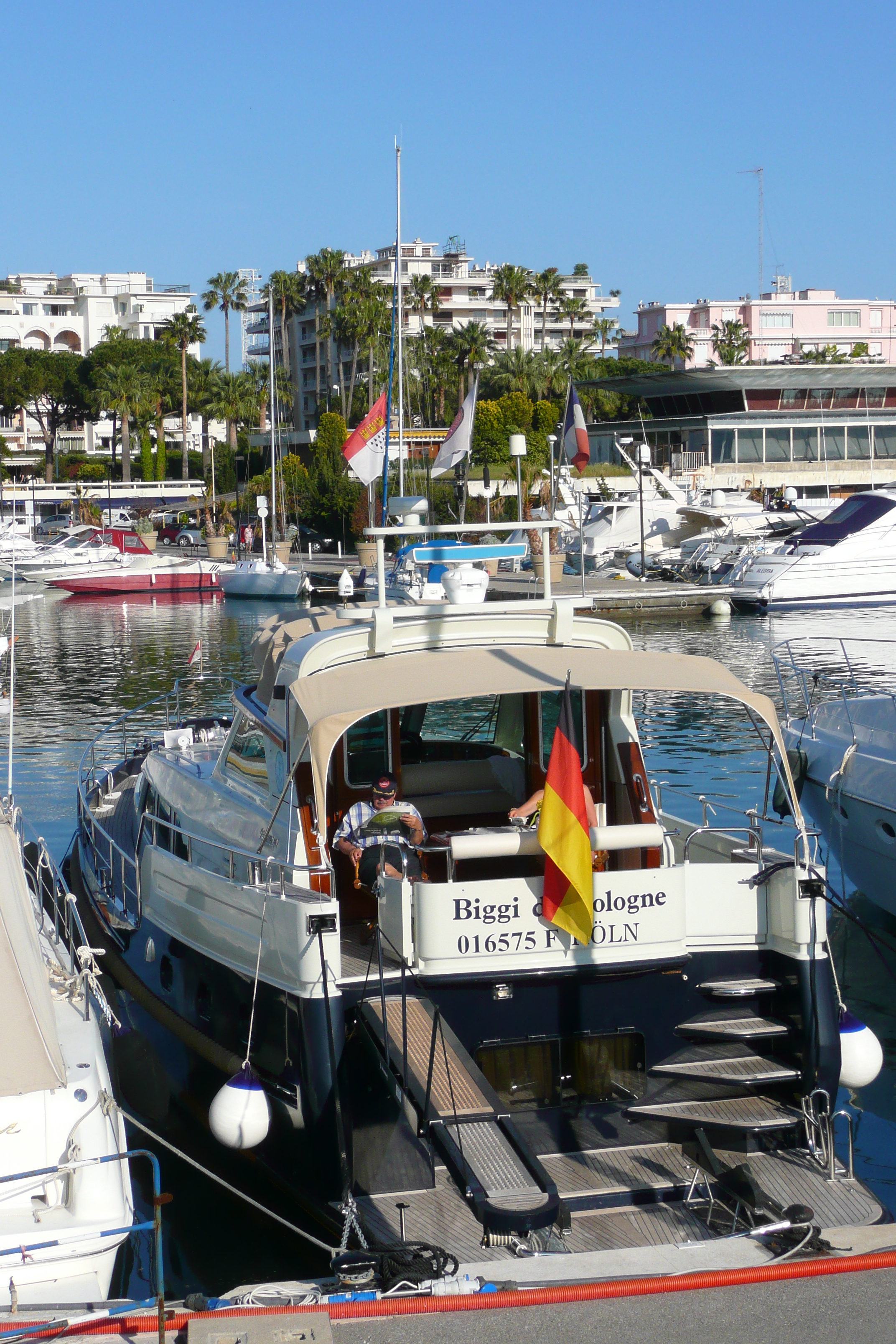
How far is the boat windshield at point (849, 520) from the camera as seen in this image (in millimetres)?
42750

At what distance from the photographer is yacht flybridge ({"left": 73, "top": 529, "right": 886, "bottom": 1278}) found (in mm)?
6754

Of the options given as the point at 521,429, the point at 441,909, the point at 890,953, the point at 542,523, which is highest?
the point at 521,429

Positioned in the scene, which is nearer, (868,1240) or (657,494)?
(868,1240)

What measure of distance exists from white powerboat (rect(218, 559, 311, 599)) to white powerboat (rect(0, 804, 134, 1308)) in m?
42.1

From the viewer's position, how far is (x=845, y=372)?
253 ft

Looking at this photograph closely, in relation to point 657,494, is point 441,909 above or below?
below

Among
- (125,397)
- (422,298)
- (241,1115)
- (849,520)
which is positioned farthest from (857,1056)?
(422,298)

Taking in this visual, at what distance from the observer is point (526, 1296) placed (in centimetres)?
521

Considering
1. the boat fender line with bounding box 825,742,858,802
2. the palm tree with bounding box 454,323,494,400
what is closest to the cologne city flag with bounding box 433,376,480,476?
the boat fender line with bounding box 825,742,858,802

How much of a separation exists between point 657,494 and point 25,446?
252 feet

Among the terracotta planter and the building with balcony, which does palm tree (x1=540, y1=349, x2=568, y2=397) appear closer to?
the building with balcony

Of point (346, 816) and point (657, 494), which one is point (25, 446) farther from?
point (346, 816)

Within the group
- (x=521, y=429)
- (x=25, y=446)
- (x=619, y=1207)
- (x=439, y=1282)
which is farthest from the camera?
(x=25, y=446)

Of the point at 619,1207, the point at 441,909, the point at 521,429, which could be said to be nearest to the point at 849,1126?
the point at 619,1207
